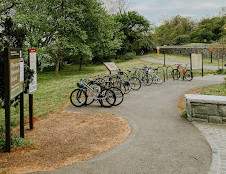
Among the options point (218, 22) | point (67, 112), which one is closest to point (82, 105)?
point (67, 112)

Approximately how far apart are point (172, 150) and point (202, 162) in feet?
2.20

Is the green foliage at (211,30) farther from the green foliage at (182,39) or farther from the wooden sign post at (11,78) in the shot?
the wooden sign post at (11,78)

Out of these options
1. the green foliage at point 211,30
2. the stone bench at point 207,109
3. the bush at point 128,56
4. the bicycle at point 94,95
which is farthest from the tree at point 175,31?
the stone bench at point 207,109

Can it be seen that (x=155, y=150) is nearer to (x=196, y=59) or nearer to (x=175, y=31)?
(x=196, y=59)

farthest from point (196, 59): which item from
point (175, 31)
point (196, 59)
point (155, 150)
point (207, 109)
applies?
point (175, 31)

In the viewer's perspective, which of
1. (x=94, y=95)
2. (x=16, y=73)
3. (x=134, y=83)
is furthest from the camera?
(x=134, y=83)

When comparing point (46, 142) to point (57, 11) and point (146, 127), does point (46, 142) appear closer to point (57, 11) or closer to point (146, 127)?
point (146, 127)

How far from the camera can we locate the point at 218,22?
42750 mm

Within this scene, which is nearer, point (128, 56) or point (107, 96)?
point (107, 96)

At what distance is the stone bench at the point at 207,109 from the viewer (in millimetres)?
6156

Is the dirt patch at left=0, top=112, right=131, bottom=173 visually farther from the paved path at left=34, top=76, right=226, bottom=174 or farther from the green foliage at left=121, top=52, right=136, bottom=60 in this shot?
the green foliage at left=121, top=52, right=136, bottom=60

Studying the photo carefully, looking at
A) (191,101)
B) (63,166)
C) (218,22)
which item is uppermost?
(218,22)

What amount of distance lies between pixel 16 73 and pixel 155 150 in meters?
3.34

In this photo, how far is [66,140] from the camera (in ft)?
17.7
